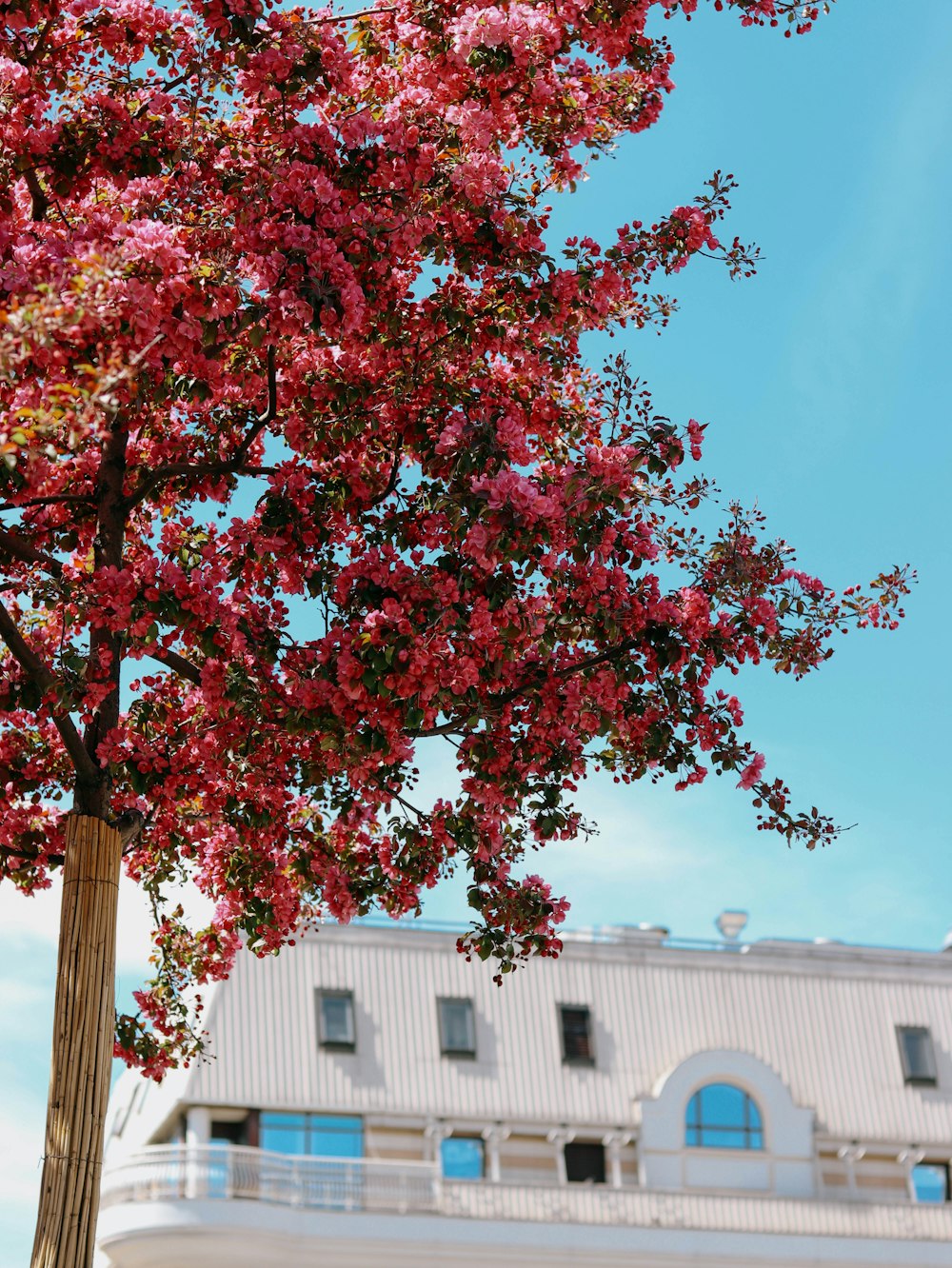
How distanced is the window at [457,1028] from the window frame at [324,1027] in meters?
1.84

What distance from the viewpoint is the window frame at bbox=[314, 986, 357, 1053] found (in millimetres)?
35344

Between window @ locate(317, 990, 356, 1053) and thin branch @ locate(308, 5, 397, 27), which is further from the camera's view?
window @ locate(317, 990, 356, 1053)

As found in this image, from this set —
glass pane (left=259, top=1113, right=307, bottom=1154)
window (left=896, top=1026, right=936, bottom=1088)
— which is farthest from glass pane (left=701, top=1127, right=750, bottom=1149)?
glass pane (left=259, top=1113, right=307, bottom=1154)

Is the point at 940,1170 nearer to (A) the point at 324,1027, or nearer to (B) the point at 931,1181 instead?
(B) the point at 931,1181

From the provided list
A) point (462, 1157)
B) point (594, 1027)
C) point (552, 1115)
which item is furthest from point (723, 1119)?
point (462, 1157)

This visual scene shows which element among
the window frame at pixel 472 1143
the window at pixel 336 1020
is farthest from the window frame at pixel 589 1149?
the window at pixel 336 1020

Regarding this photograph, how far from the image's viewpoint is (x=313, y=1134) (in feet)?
113

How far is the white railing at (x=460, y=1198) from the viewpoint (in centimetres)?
3102

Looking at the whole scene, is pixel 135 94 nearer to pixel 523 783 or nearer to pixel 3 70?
pixel 3 70

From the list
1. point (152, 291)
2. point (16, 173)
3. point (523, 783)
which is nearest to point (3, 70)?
point (16, 173)

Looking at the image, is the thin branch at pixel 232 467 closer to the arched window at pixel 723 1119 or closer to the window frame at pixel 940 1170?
the arched window at pixel 723 1119

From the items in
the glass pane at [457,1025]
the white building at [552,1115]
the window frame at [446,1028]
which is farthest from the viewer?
the glass pane at [457,1025]

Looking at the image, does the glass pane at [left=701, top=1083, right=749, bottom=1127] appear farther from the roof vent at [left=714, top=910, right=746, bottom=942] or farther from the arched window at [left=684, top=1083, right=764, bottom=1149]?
the roof vent at [left=714, top=910, right=746, bottom=942]

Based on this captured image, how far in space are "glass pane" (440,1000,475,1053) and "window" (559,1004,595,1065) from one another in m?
2.11
